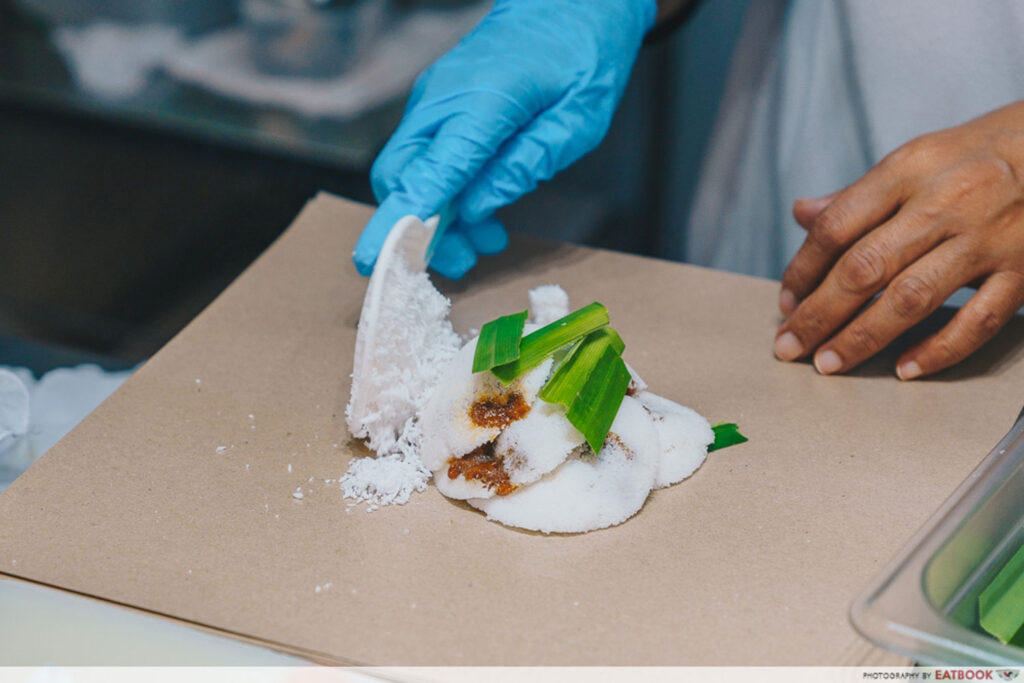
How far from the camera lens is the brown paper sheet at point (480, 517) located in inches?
27.2

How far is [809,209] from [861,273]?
0.17 metres

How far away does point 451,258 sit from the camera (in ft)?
3.74

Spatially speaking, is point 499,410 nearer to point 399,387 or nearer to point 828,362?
point 399,387

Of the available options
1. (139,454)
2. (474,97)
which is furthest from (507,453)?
(474,97)

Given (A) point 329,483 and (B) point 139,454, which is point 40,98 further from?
(A) point 329,483

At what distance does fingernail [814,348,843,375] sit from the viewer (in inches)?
39.5

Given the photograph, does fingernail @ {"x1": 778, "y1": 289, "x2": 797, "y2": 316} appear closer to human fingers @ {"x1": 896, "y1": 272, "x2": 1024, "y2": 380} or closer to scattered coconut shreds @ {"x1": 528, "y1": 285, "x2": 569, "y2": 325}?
human fingers @ {"x1": 896, "y1": 272, "x2": 1024, "y2": 380}

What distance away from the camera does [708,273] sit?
121 cm

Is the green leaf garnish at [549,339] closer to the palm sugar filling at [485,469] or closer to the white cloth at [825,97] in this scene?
the palm sugar filling at [485,469]

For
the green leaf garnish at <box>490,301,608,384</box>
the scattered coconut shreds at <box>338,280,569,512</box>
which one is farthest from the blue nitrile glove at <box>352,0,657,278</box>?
the green leaf garnish at <box>490,301,608,384</box>

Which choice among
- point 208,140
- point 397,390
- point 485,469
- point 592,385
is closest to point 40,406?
point 397,390

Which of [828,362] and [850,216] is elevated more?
[850,216]

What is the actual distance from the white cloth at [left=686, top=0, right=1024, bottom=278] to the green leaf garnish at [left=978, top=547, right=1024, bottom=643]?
788mm

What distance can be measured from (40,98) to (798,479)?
211cm
